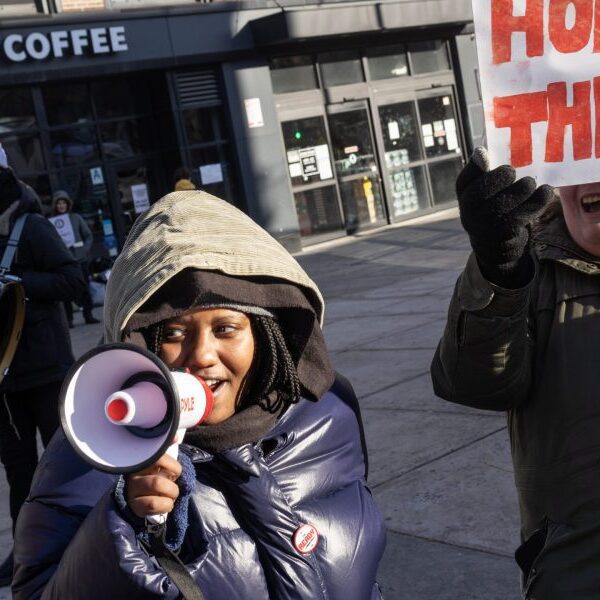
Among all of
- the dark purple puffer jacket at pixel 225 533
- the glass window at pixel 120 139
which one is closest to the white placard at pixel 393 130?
the glass window at pixel 120 139

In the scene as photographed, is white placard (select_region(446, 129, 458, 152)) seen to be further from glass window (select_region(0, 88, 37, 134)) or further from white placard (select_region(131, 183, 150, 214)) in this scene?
glass window (select_region(0, 88, 37, 134))

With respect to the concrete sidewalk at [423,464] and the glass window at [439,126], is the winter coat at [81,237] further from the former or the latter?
the glass window at [439,126]

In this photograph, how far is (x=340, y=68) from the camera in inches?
725

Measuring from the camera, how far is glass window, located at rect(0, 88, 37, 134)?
15000 mm

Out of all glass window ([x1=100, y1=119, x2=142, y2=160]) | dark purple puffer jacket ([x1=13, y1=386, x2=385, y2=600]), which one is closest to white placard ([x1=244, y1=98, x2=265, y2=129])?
glass window ([x1=100, y1=119, x2=142, y2=160])

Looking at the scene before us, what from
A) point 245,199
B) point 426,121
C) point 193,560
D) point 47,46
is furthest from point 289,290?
point 426,121

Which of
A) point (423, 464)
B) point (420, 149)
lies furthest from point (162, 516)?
point (420, 149)

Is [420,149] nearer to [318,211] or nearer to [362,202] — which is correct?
[362,202]

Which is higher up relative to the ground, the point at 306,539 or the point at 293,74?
the point at 293,74

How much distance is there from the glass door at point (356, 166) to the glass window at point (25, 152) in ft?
18.1

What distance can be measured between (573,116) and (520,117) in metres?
0.12

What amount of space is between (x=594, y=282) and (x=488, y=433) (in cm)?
332

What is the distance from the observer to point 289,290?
2.09 meters

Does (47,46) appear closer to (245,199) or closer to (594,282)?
(245,199)
